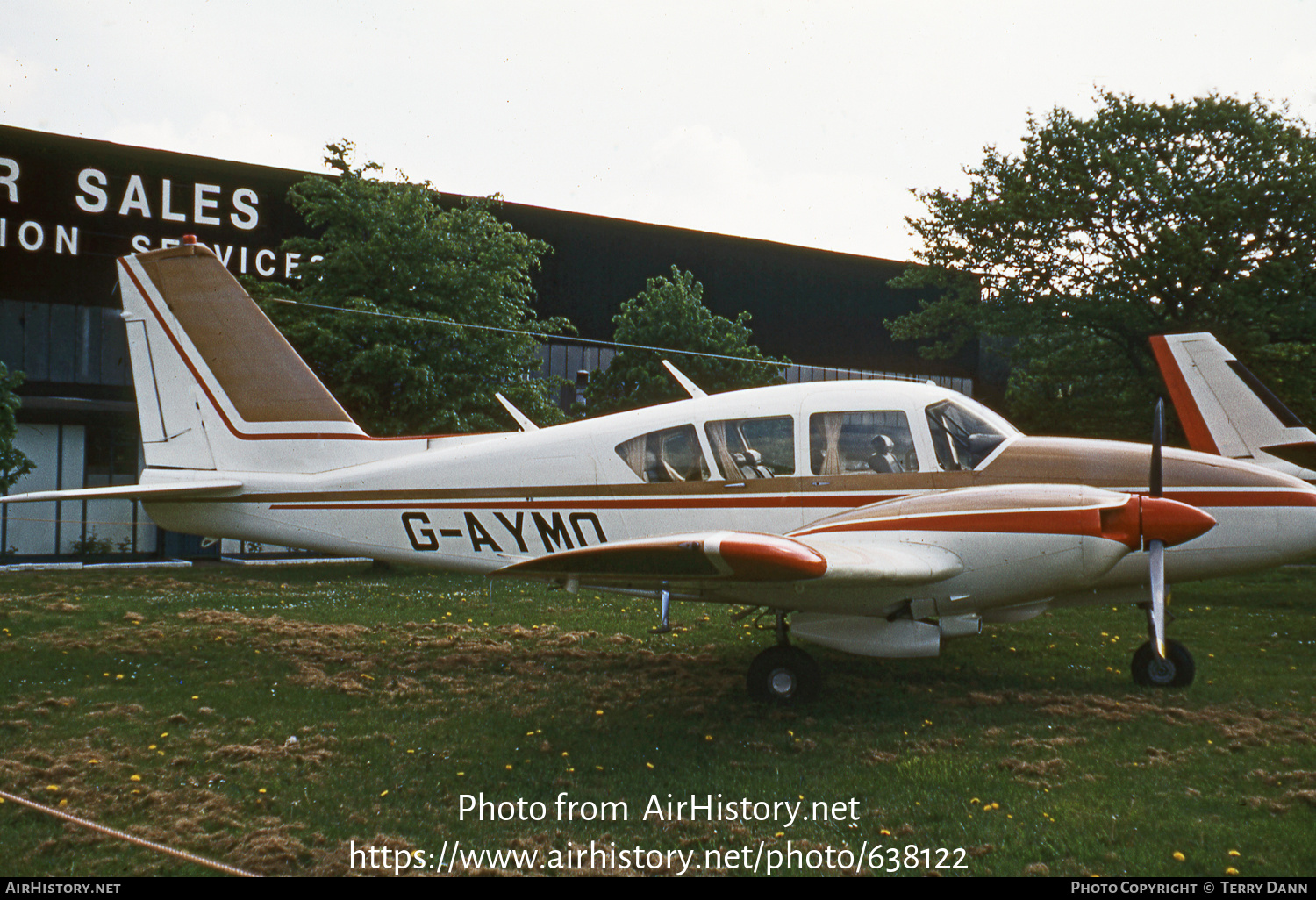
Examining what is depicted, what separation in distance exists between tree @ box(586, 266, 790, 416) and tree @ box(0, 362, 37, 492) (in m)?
12.2

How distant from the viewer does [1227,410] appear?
1075 cm

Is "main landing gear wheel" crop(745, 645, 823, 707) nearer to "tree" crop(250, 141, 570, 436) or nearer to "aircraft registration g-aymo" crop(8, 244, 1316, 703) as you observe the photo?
"aircraft registration g-aymo" crop(8, 244, 1316, 703)

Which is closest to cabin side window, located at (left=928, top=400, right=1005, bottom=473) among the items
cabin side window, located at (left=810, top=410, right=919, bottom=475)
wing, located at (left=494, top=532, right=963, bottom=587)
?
cabin side window, located at (left=810, top=410, right=919, bottom=475)

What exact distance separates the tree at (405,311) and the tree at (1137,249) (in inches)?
454

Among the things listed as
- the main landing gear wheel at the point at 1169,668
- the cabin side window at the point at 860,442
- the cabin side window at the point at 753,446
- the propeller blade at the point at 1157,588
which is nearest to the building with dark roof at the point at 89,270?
the cabin side window at the point at 753,446

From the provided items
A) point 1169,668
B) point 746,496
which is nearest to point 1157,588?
point 1169,668

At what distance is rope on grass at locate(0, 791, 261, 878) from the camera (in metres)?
4.00

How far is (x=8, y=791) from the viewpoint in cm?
498

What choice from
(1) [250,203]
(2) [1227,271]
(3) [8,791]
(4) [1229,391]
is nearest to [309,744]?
(3) [8,791]

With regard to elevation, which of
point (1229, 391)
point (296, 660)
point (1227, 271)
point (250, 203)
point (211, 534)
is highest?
point (250, 203)

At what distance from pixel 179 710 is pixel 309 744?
1.52 m

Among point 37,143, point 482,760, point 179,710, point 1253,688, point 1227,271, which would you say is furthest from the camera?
point 37,143

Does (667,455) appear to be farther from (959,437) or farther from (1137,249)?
(1137,249)
